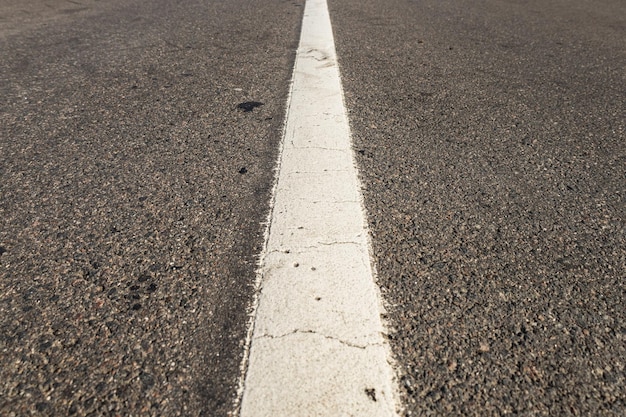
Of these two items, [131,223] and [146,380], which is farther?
[131,223]

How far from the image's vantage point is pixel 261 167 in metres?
2.75

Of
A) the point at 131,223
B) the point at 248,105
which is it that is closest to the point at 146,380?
the point at 131,223

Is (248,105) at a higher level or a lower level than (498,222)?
lower

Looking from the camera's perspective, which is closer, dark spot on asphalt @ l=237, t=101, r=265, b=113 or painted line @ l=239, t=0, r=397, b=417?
painted line @ l=239, t=0, r=397, b=417

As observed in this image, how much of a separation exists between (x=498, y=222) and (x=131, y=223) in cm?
152

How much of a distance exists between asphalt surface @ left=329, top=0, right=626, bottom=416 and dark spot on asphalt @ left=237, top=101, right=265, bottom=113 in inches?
24.8

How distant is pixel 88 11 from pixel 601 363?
705 cm

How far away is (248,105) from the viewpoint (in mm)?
3594

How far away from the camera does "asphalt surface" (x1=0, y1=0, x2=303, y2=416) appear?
156 centimetres

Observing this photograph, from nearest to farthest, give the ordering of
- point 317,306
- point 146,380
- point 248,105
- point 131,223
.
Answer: point 146,380
point 317,306
point 131,223
point 248,105

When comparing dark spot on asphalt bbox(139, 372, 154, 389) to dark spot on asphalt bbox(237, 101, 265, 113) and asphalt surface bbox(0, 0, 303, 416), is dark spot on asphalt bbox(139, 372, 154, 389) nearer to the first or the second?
asphalt surface bbox(0, 0, 303, 416)

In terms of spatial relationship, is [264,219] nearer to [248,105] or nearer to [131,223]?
[131,223]

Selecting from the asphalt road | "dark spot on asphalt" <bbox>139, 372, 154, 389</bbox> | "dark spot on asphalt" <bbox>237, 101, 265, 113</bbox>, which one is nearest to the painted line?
the asphalt road

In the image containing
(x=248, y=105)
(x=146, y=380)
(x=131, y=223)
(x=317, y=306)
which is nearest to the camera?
(x=146, y=380)
